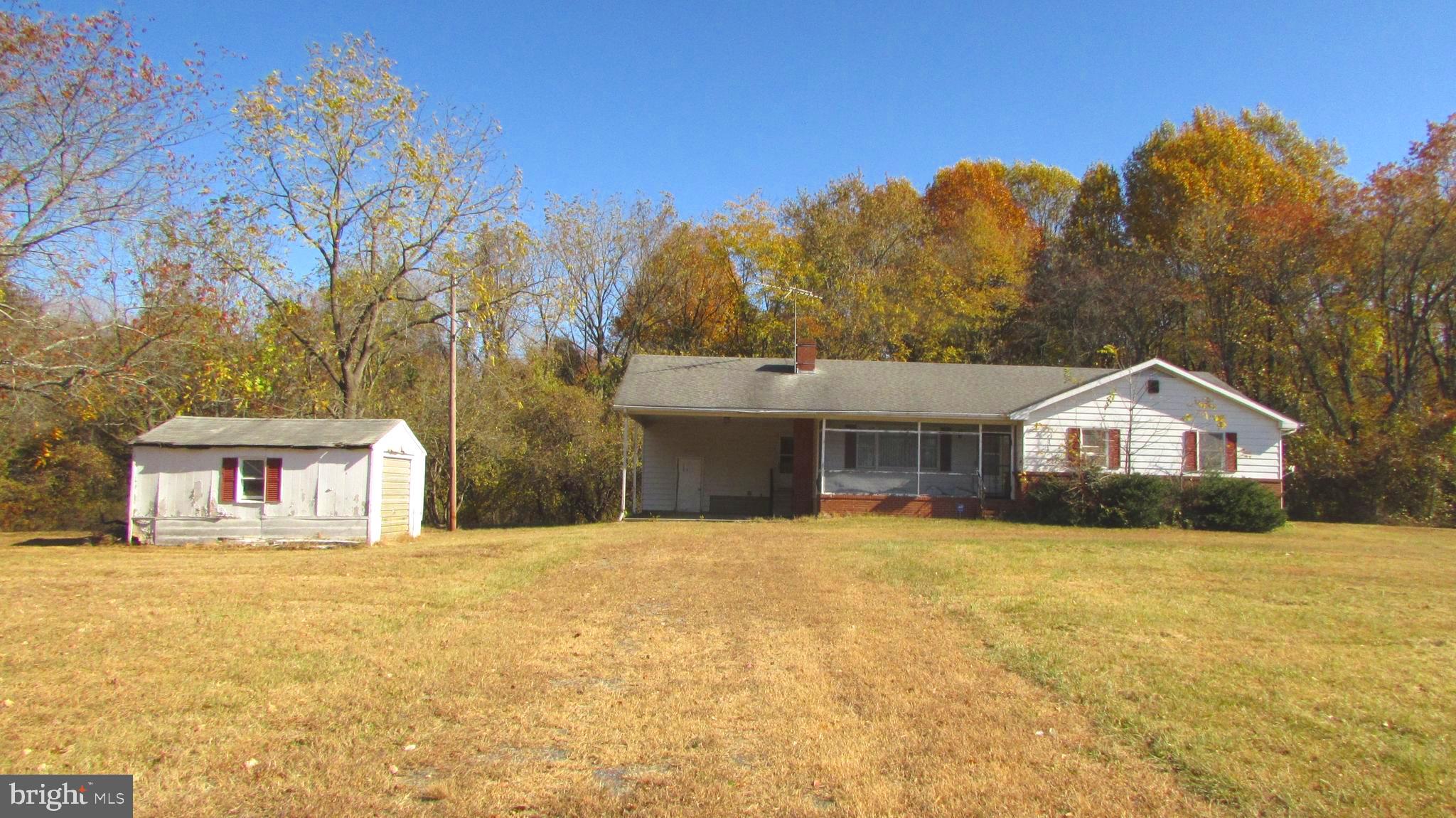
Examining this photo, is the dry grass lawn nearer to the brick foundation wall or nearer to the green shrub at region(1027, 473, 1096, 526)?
the green shrub at region(1027, 473, 1096, 526)

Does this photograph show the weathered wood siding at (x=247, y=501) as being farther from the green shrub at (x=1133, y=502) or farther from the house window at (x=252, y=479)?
the green shrub at (x=1133, y=502)

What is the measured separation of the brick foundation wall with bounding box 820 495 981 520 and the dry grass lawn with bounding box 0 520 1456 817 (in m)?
10.6

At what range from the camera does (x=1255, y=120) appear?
119 feet

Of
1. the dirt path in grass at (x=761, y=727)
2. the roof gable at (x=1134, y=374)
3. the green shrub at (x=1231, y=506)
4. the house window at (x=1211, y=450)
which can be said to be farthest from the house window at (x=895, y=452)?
the dirt path in grass at (x=761, y=727)

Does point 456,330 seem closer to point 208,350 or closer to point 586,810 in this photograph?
point 208,350

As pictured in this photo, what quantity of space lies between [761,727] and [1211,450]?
2121 centimetres

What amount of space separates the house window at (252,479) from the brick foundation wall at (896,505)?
12988 mm

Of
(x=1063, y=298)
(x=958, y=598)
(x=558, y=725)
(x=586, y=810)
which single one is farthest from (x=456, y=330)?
(x=1063, y=298)

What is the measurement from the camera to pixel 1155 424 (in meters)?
23.3

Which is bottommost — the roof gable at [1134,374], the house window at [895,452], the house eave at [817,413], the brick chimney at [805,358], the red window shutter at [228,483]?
the red window shutter at [228,483]

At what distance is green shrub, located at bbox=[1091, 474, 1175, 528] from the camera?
2155 cm

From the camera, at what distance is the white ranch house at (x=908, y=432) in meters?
23.4

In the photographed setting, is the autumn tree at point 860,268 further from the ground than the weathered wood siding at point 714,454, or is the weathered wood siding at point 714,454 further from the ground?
the autumn tree at point 860,268

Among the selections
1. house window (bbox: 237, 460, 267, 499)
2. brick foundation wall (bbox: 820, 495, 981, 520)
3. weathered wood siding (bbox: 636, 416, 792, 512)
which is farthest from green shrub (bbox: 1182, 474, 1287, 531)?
house window (bbox: 237, 460, 267, 499)
